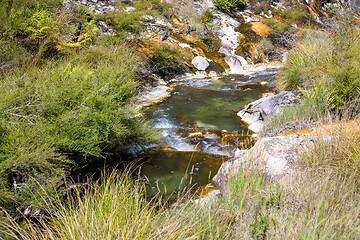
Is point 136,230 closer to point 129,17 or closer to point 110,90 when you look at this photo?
point 110,90

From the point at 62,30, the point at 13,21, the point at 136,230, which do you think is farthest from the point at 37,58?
the point at 136,230

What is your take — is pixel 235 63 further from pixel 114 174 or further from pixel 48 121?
pixel 114 174

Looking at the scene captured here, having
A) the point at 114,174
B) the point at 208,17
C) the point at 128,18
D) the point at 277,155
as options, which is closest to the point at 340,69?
the point at 277,155

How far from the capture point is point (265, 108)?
5805 mm

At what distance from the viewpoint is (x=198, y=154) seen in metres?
4.46

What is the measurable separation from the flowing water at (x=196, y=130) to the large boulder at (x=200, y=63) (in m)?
1.30

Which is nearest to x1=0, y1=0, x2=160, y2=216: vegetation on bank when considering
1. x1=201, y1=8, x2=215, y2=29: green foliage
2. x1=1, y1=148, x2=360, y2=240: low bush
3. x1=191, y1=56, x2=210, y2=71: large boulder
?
x1=1, y1=148, x2=360, y2=240: low bush

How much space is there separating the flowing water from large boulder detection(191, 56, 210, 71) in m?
1.30

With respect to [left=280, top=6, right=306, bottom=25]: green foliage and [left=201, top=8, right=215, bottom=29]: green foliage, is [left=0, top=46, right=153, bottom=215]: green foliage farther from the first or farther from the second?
[left=280, top=6, right=306, bottom=25]: green foliage

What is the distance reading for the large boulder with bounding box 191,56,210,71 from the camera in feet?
36.6

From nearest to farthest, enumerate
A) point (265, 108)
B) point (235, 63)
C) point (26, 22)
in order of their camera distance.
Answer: point (26, 22) → point (265, 108) → point (235, 63)

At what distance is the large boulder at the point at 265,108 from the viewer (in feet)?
17.9

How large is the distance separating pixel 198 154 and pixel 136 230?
10.5ft

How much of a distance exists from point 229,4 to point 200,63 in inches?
309
